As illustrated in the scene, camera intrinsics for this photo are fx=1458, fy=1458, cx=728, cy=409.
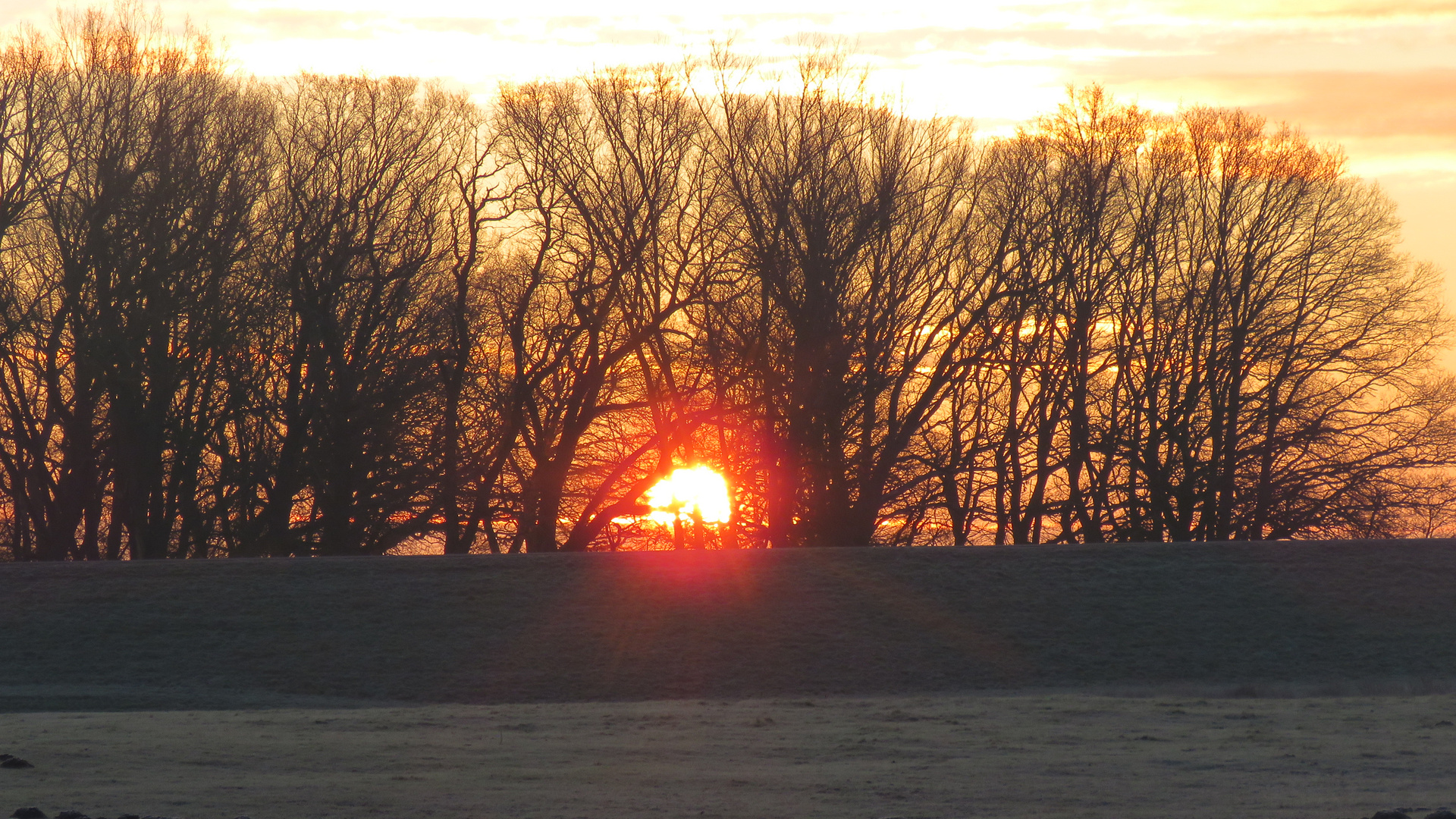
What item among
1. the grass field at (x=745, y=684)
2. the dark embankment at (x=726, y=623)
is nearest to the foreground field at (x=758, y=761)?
the grass field at (x=745, y=684)

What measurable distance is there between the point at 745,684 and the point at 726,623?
2.31m

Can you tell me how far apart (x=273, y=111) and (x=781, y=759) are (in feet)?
102

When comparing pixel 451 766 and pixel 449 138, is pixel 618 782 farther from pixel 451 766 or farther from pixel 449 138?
pixel 449 138

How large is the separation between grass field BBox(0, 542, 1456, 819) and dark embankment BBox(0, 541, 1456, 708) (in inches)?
2.4

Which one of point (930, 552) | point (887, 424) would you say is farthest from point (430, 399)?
point (930, 552)

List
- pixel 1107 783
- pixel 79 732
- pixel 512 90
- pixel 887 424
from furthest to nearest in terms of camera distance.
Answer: pixel 512 90
pixel 887 424
pixel 79 732
pixel 1107 783

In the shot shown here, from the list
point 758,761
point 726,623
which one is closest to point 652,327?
point 726,623

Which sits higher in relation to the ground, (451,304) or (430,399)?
(451,304)

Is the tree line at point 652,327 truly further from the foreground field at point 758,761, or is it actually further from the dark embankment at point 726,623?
the foreground field at point 758,761

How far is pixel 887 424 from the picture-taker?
36781 millimetres

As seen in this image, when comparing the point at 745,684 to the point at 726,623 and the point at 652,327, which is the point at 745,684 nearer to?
the point at 726,623

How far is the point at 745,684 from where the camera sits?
794 inches

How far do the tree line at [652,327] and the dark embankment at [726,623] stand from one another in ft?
35.3

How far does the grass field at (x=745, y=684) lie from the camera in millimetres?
11086
